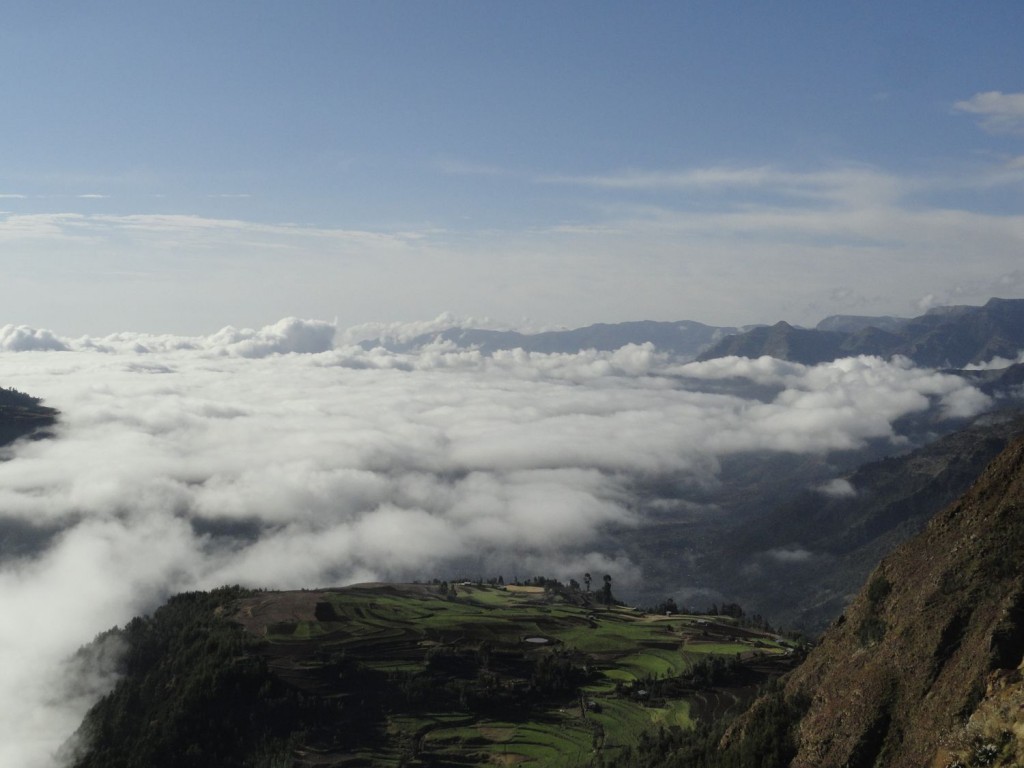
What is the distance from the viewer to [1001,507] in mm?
98812

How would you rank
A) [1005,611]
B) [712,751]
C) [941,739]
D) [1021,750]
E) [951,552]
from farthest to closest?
[712,751] → [951,552] → [1005,611] → [941,739] → [1021,750]

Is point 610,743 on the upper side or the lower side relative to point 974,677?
lower

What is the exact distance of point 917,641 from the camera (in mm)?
93000

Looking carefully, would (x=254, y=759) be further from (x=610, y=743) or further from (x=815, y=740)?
(x=815, y=740)

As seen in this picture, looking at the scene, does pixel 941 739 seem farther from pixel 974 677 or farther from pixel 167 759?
pixel 167 759

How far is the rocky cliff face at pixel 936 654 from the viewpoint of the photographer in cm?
7719

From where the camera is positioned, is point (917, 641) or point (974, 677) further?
point (917, 641)

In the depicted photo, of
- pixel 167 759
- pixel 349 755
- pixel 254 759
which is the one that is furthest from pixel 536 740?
pixel 167 759

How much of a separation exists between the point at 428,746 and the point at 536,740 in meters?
26.4

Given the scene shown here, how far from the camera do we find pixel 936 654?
89188mm

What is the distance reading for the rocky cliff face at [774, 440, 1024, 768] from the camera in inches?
3039

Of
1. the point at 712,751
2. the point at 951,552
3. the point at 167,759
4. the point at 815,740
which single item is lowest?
the point at 167,759

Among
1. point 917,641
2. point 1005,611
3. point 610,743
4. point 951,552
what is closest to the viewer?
point 1005,611

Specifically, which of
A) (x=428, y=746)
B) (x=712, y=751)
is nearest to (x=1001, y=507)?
(x=712, y=751)
